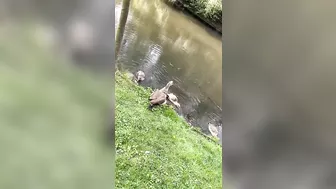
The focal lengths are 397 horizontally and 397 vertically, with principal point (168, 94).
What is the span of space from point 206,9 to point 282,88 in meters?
0.45

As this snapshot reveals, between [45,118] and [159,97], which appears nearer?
[45,118]

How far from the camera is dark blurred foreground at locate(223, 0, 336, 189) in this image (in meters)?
1.61

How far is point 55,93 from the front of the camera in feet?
4.62

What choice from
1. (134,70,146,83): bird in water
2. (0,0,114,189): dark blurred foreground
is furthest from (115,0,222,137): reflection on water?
(0,0,114,189): dark blurred foreground

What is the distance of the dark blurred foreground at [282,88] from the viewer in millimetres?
1610

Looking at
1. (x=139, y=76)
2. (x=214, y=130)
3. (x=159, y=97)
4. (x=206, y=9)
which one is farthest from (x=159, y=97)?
(x=206, y=9)

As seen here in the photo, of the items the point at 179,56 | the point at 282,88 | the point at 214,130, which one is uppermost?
→ the point at 282,88

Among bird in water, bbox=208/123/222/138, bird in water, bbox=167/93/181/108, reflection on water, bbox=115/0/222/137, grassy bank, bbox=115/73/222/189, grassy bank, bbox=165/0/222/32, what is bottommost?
grassy bank, bbox=115/73/222/189

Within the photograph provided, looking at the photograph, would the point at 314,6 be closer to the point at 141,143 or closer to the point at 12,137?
the point at 141,143

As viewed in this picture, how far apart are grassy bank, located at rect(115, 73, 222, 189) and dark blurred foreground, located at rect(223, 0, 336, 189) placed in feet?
0.32

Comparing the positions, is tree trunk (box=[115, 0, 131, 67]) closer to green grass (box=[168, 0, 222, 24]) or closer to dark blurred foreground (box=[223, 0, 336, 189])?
green grass (box=[168, 0, 222, 24])

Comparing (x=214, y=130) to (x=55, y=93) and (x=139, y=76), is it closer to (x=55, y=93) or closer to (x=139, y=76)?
(x=139, y=76)

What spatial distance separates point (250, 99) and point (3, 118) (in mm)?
951

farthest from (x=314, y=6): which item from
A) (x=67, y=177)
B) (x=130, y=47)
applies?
(x=67, y=177)
